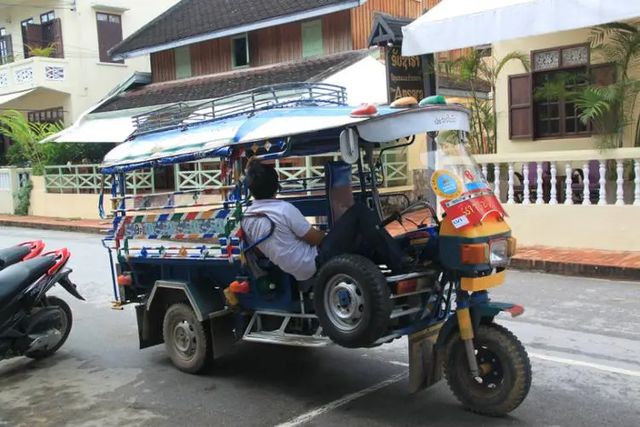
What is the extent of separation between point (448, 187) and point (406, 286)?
67 cm

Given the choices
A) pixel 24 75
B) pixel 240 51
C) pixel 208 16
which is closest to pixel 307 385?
pixel 240 51

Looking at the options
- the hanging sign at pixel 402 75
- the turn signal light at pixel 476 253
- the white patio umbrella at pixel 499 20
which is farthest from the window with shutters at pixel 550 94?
the turn signal light at pixel 476 253

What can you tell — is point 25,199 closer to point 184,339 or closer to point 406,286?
point 184,339

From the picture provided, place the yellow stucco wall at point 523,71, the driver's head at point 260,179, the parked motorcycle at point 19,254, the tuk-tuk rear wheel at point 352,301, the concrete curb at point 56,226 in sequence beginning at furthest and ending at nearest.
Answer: the concrete curb at point 56,226 → the yellow stucco wall at point 523,71 → the parked motorcycle at point 19,254 → the driver's head at point 260,179 → the tuk-tuk rear wheel at point 352,301

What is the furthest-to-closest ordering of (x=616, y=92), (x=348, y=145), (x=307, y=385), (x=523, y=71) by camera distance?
(x=523, y=71) < (x=616, y=92) < (x=307, y=385) < (x=348, y=145)

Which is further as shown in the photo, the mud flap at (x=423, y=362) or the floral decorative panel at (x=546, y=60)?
the floral decorative panel at (x=546, y=60)

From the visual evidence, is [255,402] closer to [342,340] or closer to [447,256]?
[342,340]

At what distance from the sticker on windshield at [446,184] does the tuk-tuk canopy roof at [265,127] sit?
29cm

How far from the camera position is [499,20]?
9.70 m

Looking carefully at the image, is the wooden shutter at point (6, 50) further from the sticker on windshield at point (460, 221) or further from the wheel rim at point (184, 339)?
the sticker on windshield at point (460, 221)

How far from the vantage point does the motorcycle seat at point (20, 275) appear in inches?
207

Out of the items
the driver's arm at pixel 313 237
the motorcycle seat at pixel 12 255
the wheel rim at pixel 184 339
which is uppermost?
the driver's arm at pixel 313 237

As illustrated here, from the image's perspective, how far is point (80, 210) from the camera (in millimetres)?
19703

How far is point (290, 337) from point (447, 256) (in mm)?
1261
